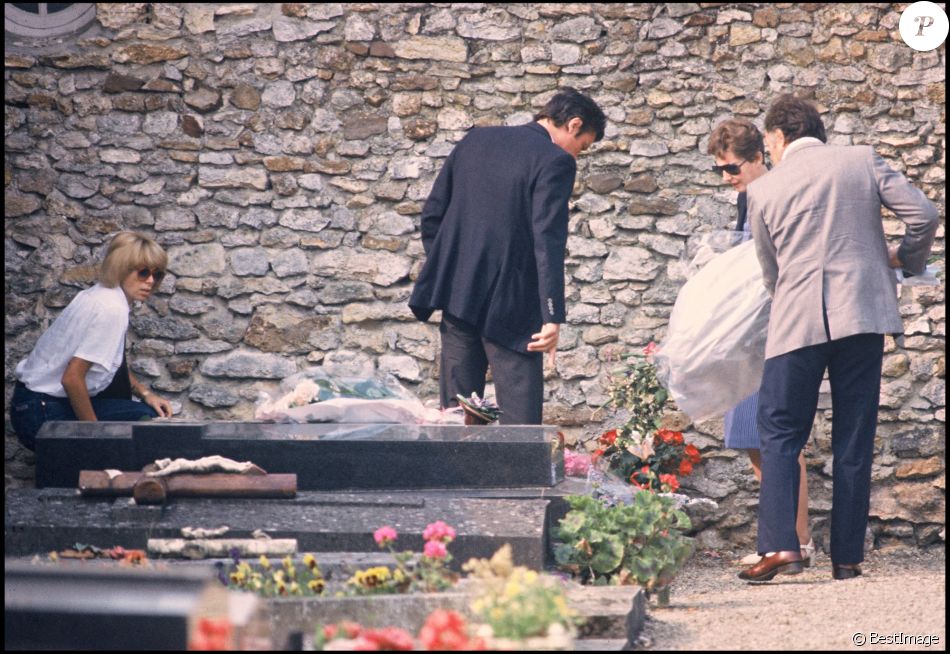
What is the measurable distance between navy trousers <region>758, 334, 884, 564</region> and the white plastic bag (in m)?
0.42

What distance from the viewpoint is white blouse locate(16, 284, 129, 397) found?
15.3 feet

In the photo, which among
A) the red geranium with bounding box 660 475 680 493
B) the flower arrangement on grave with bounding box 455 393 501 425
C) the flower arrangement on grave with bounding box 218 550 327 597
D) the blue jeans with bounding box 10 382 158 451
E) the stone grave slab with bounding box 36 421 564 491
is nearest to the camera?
the flower arrangement on grave with bounding box 218 550 327 597

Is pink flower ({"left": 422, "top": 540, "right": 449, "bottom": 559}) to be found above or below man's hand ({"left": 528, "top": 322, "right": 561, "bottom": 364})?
below

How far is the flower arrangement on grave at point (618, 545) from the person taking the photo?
152 inches

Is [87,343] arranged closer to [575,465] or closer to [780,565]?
[575,465]

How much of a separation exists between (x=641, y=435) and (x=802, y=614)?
2346mm

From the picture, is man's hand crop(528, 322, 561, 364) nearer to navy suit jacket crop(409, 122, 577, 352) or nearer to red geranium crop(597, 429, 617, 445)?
navy suit jacket crop(409, 122, 577, 352)

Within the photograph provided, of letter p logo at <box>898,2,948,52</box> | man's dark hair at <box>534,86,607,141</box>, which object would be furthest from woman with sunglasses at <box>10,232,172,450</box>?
letter p logo at <box>898,2,948,52</box>

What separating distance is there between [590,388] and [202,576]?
425 centimetres

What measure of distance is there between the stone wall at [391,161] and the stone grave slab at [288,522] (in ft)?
7.06

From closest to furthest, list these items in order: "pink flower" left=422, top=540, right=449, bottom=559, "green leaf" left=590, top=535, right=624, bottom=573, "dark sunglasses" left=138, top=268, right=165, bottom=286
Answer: "pink flower" left=422, top=540, right=449, bottom=559 → "green leaf" left=590, top=535, right=624, bottom=573 → "dark sunglasses" left=138, top=268, right=165, bottom=286

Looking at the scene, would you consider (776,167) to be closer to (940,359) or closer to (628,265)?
(628,265)

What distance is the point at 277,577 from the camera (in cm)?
315

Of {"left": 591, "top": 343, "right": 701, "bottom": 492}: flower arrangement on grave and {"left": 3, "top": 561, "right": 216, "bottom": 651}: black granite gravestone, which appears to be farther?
{"left": 591, "top": 343, "right": 701, "bottom": 492}: flower arrangement on grave
